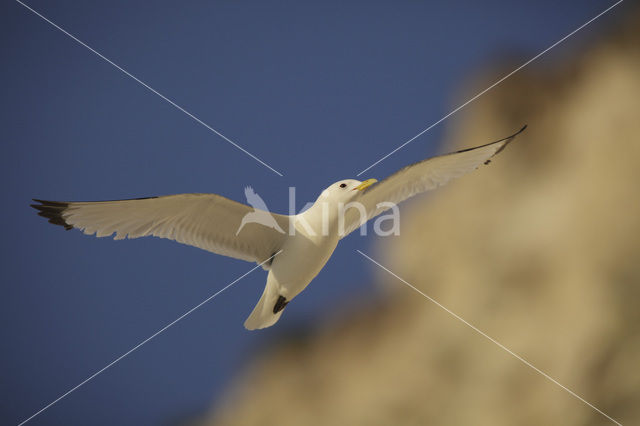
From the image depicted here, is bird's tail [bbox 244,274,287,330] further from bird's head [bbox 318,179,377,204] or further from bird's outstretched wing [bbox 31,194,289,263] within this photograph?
bird's head [bbox 318,179,377,204]

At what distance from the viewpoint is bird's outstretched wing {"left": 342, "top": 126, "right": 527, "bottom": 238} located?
239cm

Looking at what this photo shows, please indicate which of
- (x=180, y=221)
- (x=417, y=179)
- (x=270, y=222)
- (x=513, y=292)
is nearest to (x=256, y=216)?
(x=270, y=222)

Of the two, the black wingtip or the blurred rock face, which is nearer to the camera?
the black wingtip

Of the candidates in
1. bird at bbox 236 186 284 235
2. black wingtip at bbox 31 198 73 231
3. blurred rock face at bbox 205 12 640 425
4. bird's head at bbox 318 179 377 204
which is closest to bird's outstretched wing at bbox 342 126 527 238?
bird's head at bbox 318 179 377 204

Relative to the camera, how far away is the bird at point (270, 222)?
6.77 feet

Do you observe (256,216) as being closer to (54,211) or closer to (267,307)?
(267,307)

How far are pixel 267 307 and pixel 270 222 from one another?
30 centimetres

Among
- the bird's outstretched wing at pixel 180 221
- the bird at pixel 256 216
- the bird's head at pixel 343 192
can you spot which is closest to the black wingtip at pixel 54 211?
the bird's outstretched wing at pixel 180 221

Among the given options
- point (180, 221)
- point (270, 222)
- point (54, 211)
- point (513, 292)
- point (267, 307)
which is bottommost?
point (513, 292)

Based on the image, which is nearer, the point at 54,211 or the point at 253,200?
the point at 54,211

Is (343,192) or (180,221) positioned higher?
(180,221)

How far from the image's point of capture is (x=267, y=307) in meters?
2.31

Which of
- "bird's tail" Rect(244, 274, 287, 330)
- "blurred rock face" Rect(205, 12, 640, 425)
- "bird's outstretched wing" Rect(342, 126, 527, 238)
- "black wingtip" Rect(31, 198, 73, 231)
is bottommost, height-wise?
"blurred rock face" Rect(205, 12, 640, 425)

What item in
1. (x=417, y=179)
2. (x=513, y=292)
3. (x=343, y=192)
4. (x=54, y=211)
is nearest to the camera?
(x=54, y=211)
